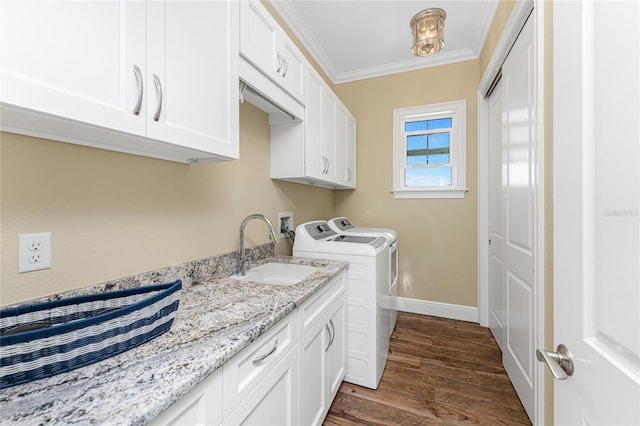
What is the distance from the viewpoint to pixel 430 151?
2869 millimetres

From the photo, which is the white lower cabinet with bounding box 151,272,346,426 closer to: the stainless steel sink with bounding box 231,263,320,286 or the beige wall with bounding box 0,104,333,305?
the stainless steel sink with bounding box 231,263,320,286

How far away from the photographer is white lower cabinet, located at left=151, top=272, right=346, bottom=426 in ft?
2.18

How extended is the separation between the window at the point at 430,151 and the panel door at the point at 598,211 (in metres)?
2.26

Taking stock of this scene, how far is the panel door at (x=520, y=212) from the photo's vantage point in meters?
1.38

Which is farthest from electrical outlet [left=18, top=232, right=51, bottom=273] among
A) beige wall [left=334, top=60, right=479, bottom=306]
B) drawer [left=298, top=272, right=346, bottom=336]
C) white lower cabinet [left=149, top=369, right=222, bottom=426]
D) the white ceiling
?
beige wall [left=334, top=60, right=479, bottom=306]

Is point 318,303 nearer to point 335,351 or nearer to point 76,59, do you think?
point 335,351

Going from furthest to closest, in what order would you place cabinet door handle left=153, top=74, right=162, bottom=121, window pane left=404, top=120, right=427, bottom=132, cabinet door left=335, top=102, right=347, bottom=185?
window pane left=404, top=120, right=427, bottom=132 < cabinet door left=335, top=102, right=347, bottom=185 < cabinet door handle left=153, top=74, right=162, bottom=121

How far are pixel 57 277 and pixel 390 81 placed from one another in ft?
10.3

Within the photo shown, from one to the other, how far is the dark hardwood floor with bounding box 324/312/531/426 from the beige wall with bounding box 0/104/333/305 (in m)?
1.25

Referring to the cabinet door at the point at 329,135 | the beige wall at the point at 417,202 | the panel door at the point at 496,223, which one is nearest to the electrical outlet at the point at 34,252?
the cabinet door at the point at 329,135

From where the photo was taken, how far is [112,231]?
38.3 inches

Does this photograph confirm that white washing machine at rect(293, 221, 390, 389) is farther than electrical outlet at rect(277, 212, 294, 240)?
No

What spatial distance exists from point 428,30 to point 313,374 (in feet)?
7.67

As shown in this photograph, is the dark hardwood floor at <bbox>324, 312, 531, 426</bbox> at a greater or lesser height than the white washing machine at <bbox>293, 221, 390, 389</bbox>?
lesser
